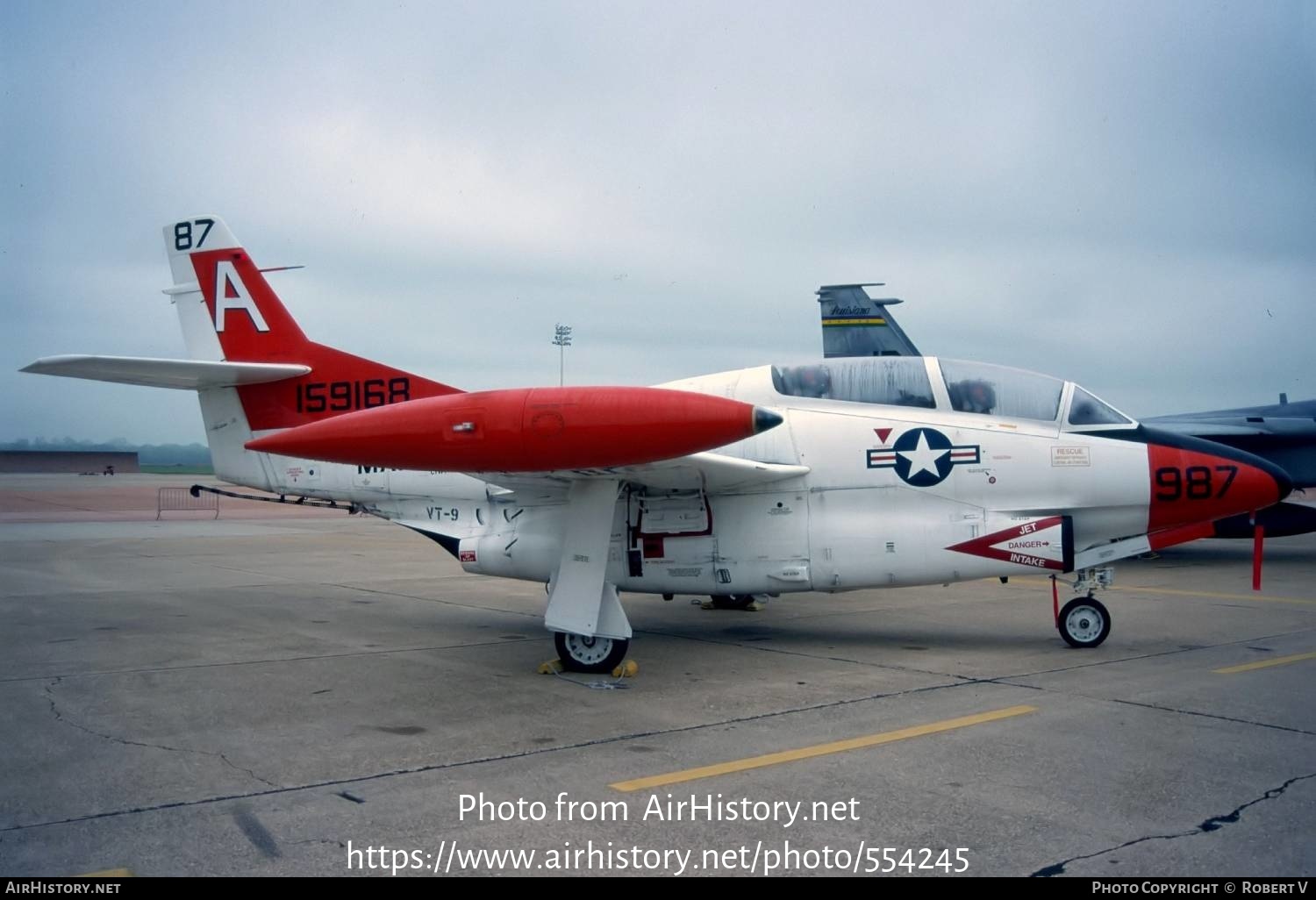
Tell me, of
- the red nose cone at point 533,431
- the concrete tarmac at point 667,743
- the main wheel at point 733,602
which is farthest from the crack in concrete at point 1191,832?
the main wheel at point 733,602

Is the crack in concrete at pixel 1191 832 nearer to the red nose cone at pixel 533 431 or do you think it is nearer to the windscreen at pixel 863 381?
the red nose cone at pixel 533 431

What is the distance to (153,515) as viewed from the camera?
33.2 metres

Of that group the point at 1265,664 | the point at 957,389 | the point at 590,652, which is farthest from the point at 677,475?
the point at 1265,664

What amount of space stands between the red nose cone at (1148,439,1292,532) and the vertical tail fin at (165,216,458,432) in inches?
280

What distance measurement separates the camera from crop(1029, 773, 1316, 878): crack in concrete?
4.11 m

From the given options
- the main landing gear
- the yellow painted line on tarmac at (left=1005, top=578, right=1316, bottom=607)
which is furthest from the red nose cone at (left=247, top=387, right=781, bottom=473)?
the yellow painted line on tarmac at (left=1005, top=578, right=1316, bottom=607)

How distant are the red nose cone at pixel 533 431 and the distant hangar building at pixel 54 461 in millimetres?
94109

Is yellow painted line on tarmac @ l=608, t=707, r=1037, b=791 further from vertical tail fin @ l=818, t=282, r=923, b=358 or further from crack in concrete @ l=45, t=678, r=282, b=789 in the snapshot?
vertical tail fin @ l=818, t=282, r=923, b=358

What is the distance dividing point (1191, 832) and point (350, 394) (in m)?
8.28

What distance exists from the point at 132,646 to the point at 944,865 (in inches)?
335

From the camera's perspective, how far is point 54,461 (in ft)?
309

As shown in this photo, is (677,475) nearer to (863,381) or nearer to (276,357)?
(863,381)

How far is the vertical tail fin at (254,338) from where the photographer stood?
10.2 metres
